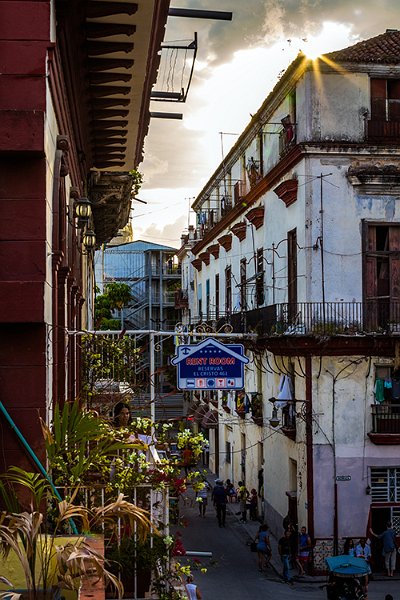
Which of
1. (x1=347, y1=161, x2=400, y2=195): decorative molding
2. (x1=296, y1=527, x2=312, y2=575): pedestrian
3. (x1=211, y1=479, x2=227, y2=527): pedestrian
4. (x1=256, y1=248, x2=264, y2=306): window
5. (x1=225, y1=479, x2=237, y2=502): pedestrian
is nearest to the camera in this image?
(x1=296, y1=527, x2=312, y2=575): pedestrian

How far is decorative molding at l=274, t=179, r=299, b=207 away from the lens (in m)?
23.5

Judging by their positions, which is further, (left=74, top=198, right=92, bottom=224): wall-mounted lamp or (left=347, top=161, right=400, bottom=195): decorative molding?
(left=347, top=161, right=400, bottom=195): decorative molding

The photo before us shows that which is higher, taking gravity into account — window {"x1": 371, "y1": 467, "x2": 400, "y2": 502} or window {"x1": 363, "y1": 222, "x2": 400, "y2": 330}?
window {"x1": 363, "y1": 222, "x2": 400, "y2": 330}

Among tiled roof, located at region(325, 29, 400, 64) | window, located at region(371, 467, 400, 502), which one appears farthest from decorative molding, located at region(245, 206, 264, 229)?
window, located at region(371, 467, 400, 502)

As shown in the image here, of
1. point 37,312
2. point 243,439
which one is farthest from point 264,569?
Result: point 37,312

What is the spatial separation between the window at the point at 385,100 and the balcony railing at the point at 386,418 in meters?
7.19

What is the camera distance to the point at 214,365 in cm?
1312

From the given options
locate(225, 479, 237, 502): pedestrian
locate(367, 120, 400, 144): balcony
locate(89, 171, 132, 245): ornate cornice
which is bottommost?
locate(225, 479, 237, 502): pedestrian

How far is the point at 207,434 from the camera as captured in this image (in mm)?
42781

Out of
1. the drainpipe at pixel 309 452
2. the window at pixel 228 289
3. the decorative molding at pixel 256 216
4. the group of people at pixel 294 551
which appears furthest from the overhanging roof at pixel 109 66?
the window at pixel 228 289

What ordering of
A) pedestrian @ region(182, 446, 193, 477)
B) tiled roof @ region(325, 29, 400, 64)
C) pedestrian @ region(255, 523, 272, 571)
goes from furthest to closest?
tiled roof @ region(325, 29, 400, 64), pedestrian @ region(255, 523, 272, 571), pedestrian @ region(182, 446, 193, 477)

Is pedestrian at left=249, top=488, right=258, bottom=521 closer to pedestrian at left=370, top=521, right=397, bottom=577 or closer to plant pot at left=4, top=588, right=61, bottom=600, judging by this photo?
pedestrian at left=370, top=521, right=397, bottom=577

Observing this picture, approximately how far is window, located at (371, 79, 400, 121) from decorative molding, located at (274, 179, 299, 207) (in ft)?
8.47

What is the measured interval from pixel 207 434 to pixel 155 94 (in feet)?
94.4
